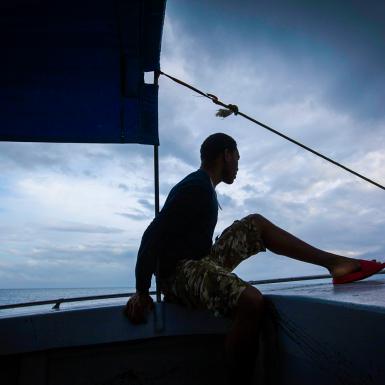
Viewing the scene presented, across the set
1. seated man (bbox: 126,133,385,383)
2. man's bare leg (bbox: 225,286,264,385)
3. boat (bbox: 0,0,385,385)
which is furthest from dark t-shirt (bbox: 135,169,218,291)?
man's bare leg (bbox: 225,286,264,385)

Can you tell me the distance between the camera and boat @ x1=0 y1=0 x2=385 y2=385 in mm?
983

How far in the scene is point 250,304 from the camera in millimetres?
1396

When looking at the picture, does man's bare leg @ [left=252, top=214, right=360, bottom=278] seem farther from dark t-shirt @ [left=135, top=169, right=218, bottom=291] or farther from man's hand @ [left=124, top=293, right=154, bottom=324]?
man's hand @ [left=124, top=293, right=154, bottom=324]

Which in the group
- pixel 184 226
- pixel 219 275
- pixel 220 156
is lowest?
pixel 219 275

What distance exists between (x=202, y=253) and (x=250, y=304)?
56cm

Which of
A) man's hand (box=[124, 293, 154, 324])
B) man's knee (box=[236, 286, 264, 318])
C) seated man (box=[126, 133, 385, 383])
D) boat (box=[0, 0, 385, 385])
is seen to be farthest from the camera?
man's hand (box=[124, 293, 154, 324])

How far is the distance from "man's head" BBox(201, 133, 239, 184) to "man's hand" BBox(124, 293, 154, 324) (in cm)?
92

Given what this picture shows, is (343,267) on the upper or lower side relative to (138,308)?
upper

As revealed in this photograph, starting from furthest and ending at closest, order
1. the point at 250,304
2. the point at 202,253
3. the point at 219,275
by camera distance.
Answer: the point at 202,253, the point at 219,275, the point at 250,304

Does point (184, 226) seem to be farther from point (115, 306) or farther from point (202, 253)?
point (115, 306)

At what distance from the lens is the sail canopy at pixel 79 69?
78.4 inches

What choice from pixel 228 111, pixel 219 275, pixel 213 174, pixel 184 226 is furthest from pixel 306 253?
pixel 228 111

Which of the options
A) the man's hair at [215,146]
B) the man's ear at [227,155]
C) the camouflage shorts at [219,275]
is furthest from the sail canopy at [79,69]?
the camouflage shorts at [219,275]

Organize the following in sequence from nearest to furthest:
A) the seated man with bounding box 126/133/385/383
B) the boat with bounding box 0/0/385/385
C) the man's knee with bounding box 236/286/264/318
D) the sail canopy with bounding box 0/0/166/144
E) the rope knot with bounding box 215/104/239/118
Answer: the boat with bounding box 0/0/385/385, the man's knee with bounding box 236/286/264/318, the seated man with bounding box 126/133/385/383, the sail canopy with bounding box 0/0/166/144, the rope knot with bounding box 215/104/239/118
